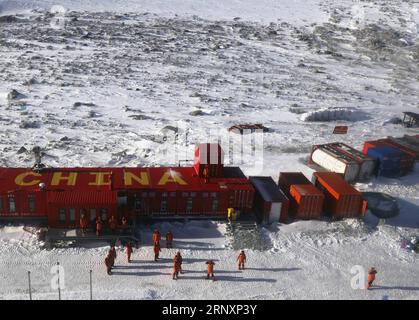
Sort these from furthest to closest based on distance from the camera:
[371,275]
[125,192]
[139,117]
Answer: [139,117] < [125,192] < [371,275]

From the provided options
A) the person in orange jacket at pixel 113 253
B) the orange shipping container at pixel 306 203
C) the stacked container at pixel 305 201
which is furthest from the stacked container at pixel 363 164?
the person in orange jacket at pixel 113 253

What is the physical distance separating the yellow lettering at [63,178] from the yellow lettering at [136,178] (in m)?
2.52

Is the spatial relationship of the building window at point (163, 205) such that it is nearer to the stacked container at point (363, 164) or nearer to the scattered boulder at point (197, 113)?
the stacked container at point (363, 164)

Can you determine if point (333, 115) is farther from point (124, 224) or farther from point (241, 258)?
Answer: point (124, 224)

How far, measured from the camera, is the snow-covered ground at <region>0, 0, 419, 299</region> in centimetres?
2044

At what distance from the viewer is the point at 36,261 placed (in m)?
20.3

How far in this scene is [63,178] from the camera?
23.7 meters

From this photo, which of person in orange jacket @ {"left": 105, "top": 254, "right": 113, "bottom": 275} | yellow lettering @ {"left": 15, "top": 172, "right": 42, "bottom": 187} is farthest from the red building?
person in orange jacket @ {"left": 105, "top": 254, "right": 113, "bottom": 275}

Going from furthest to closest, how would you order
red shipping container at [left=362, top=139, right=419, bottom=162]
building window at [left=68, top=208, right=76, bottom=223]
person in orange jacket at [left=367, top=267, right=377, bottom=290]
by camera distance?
red shipping container at [left=362, top=139, right=419, bottom=162] < building window at [left=68, top=208, right=76, bottom=223] < person in orange jacket at [left=367, top=267, right=377, bottom=290]

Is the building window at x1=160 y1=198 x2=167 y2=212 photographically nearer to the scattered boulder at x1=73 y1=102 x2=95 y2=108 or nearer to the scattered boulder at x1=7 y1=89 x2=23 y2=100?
the scattered boulder at x1=73 y1=102 x2=95 y2=108

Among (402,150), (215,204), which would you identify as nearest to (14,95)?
(215,204)

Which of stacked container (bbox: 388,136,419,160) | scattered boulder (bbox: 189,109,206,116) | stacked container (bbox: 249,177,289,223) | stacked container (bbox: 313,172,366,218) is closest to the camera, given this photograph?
stacked container (bbox: 249,177,289,223)

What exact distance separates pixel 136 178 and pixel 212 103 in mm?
A: 19040

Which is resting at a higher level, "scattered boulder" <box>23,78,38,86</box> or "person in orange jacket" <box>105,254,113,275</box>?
"scattered boulder" <box>23,78,38,86</box>
